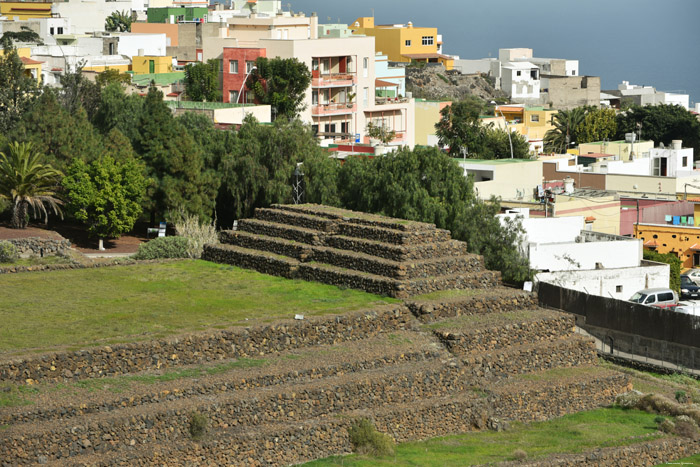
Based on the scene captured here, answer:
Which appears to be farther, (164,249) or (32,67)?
(32,67)

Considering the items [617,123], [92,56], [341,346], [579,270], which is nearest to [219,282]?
[341,346]

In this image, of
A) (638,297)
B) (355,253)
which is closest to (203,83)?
(638,297)

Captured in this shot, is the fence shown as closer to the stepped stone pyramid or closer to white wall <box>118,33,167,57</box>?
the stepped stone pyramid

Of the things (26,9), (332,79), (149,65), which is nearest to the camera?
(332,79)

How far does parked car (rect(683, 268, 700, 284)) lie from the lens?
48.4m

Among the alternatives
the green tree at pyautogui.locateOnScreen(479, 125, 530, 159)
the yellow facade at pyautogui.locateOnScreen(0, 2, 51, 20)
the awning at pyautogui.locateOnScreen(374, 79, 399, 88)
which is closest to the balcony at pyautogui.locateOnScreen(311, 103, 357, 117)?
the green tree at pyautogui.locateOnScreen(479, 125, 530, 159)

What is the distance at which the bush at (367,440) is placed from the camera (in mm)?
26922

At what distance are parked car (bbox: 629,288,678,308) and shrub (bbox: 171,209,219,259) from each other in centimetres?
1371

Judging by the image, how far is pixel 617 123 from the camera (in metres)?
98.5

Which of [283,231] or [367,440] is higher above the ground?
[283,231]

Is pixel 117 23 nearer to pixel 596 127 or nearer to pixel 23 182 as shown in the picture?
pixel 596 127

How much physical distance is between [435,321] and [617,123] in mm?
69818

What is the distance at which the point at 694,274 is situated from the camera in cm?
4894

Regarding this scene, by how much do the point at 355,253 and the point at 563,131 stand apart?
58.1 m
